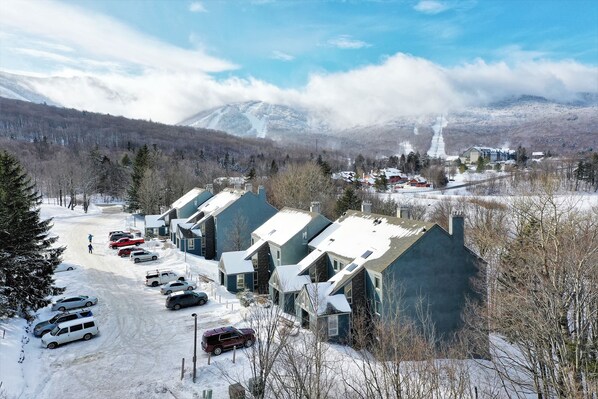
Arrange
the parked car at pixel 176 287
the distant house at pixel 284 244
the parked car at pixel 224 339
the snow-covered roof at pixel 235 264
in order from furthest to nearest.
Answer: the snow-covered roof at pixel 235 264
the distant house at pixel 284 244
the parked car at pixel 176 287
the parked car at pixel 224 339

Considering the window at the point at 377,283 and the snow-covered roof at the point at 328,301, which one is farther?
the snow-covered roof at the point at 328,301

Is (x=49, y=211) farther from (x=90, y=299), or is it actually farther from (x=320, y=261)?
(x=320, y=261)

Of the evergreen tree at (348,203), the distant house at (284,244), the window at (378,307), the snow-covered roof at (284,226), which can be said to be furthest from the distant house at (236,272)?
the evergreen tree at (348,203)

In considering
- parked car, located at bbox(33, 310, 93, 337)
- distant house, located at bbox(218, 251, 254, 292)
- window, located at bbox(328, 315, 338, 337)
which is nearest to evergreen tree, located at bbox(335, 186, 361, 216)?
distant house, located at bbox(218, 251, 254, 292)

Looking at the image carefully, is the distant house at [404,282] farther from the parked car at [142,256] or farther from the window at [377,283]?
the parked car at [142,256]

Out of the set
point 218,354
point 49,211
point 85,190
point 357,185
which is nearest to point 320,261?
point 218,354

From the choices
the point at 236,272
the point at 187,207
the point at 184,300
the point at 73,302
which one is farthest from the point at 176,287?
the point at 187,207

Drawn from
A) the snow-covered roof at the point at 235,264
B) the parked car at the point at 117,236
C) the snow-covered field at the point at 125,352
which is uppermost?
the snow-covered roof at the point at 235,264

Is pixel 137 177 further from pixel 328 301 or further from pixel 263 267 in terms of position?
pixel 328 301
